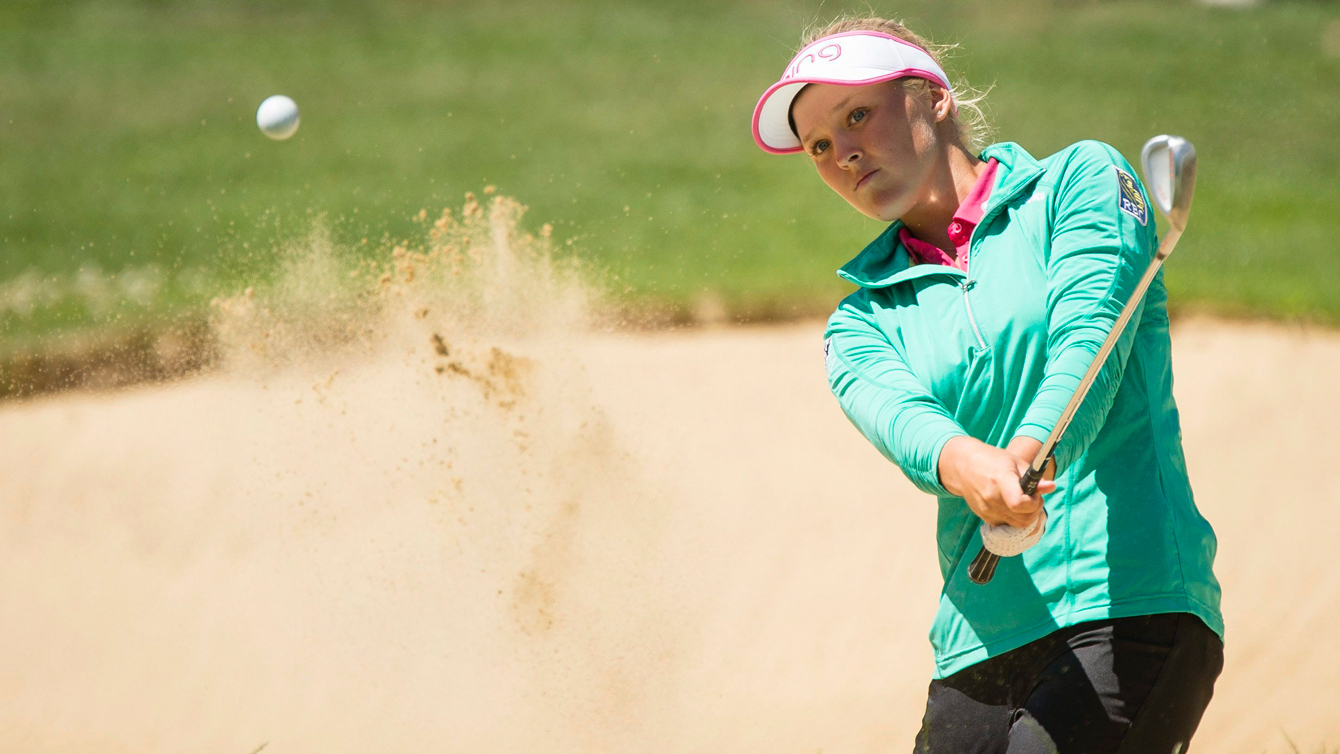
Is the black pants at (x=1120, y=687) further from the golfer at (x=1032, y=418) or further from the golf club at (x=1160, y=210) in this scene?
the golf club at (x=1160, y=210)

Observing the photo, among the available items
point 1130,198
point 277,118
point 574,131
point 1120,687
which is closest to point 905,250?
point 1130,198

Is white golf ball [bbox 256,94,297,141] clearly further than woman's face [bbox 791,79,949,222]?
Yes

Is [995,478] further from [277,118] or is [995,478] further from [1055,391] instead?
[277,118]

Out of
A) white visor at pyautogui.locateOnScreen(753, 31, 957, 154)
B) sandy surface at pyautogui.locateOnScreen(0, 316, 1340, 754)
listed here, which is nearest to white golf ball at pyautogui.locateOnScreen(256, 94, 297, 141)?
sandy surface at pyautogui.locateOnScreen(0, 316, 1340, 754)

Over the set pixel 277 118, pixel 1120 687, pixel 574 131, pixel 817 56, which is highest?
pixel 574 131

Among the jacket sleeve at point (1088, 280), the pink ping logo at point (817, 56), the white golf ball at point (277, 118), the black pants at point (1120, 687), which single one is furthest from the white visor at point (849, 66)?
the white golf ball at point (277, 118)

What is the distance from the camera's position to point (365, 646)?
3834 mm

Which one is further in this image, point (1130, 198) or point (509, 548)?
point (509, 548)

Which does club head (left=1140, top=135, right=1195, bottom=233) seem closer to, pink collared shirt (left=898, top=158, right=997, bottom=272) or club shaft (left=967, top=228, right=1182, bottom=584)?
club shaft (left=967, top=228, right=1182, bottom=584)

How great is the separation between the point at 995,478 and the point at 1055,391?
0.48 feet

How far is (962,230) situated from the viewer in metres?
1.63

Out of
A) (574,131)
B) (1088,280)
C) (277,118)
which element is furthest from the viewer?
(574,131)

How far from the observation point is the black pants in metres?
1.46

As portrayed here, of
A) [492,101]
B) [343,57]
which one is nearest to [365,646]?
[492,101]
